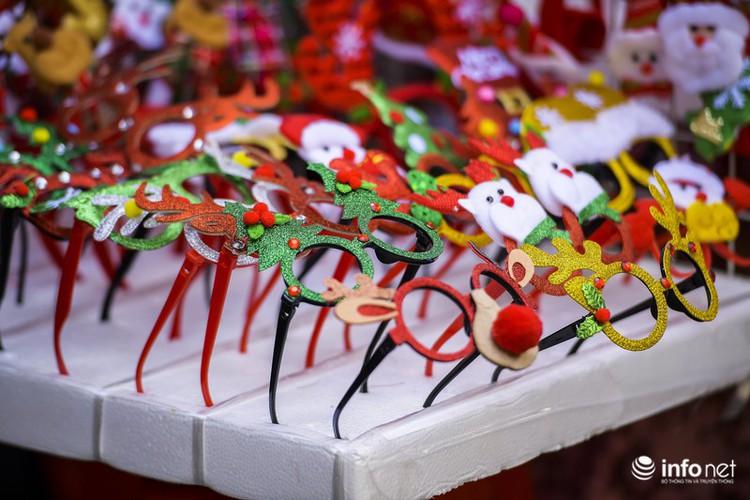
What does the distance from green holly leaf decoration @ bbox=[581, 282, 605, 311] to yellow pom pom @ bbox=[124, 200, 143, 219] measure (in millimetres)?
506

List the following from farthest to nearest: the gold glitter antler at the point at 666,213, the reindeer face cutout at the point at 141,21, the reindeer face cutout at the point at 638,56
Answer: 1. the reindeer face cutout at the point at 141,21
2. the reindeer face cutout at the point at 638,56
3. the gold glitter antler at the point at 666,213

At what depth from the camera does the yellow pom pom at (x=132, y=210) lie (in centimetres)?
116

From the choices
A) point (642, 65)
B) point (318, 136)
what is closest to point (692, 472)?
point (642, 65)

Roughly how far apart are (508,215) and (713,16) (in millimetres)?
515

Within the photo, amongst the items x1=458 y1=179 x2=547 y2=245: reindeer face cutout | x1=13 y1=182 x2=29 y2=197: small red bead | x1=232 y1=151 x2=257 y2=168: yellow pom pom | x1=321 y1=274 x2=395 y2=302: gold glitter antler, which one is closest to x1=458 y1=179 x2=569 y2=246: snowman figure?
x1=458 y1=179 x2=547 y2=245: reindeer face cutout

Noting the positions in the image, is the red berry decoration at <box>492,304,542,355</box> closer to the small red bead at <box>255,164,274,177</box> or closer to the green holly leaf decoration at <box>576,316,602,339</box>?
the green holly leaf decoration at <box>576,316,602,339</box>

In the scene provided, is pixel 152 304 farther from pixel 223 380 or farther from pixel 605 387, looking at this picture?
pixel 605 387

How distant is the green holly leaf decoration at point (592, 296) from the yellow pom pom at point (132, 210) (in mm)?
506

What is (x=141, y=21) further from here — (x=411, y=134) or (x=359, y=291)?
(x=359, y=291)

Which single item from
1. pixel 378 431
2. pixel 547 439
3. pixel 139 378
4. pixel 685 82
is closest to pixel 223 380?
pixel 139 378

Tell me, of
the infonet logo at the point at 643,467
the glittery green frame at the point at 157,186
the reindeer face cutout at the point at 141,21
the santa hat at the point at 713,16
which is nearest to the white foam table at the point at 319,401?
the infonet logo at the point at 643,467

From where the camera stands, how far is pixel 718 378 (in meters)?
1.44

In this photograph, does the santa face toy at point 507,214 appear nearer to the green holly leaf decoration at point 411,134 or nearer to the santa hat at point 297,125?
the green holly leaf decoration at point 411,134

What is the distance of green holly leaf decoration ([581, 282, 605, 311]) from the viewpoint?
3.43ft
